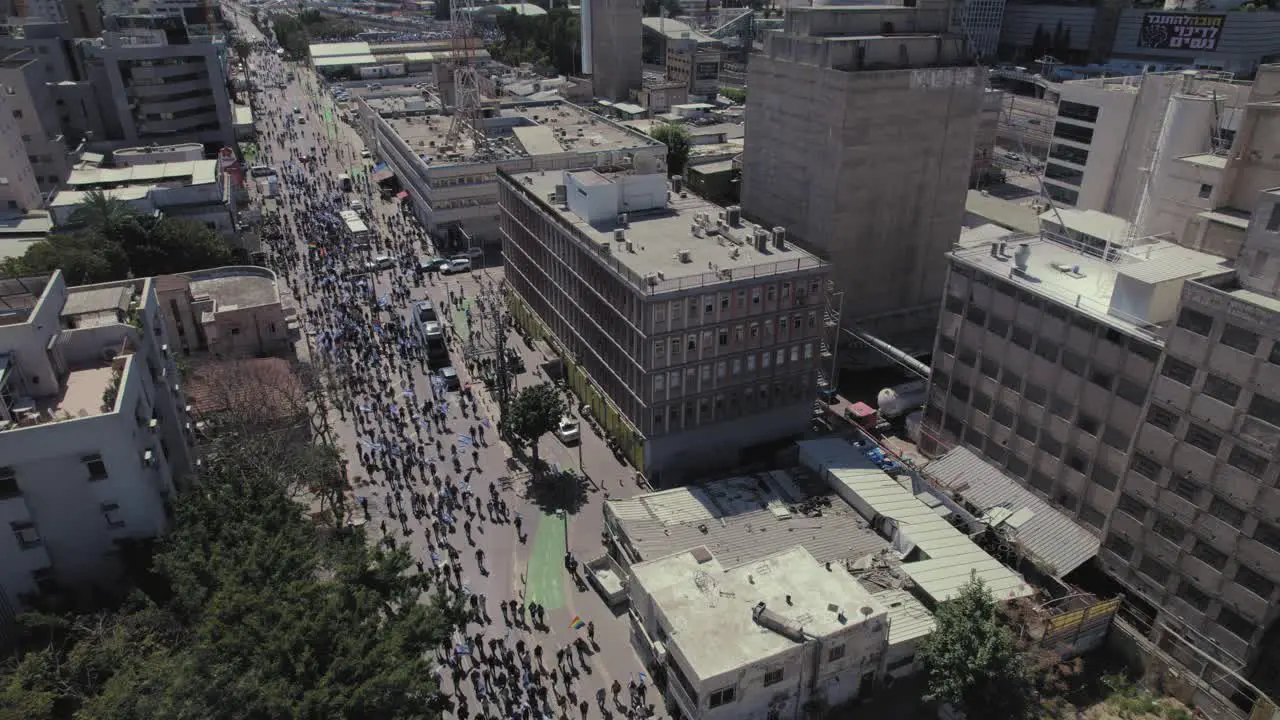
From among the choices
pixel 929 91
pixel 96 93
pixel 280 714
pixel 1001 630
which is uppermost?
pixel 929 91

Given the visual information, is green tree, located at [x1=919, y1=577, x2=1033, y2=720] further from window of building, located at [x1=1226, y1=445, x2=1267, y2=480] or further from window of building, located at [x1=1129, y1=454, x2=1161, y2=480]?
window of building, located at [x1=1226, y1=445, x2=1267, y2=480]

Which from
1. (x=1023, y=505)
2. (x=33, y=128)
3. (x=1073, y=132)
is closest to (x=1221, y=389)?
(x=1023, y=505)

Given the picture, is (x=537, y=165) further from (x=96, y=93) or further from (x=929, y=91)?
(x=96, y=93)

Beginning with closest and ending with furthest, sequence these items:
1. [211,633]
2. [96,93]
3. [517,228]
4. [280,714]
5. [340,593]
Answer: [280,714], [211,633], [340,593], [517,228], [96,93]

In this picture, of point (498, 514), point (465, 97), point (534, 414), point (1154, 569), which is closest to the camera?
point (1154, 569)

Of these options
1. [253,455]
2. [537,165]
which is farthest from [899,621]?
[537,165]

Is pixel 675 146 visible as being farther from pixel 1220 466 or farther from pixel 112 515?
pixel 112 515
